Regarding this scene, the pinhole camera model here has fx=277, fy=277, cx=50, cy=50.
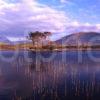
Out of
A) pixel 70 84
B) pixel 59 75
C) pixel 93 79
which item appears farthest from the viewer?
pixel 59 75

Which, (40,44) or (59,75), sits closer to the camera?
(59,75)

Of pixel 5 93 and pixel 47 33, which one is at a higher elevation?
pixel 47 33

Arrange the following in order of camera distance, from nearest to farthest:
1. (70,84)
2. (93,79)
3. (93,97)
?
1. (93,97)
2. (70,84)
3. (93,79)

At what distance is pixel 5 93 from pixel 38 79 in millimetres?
6248

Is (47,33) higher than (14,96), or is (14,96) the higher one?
(47,33)

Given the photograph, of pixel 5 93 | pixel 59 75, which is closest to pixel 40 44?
pixel 59 75

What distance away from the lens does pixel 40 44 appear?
10669 centimetres

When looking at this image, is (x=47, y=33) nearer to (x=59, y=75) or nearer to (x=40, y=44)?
(x=40, y=44)

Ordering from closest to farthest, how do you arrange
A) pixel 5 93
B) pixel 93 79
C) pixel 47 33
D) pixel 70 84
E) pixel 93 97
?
pixel 93 97
pixel 5 93
pixel 70 84
pixel 93 79
pixel 47 33

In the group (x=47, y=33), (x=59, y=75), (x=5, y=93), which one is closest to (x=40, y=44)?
(x=47, y=33)

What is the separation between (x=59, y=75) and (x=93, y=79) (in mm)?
3987

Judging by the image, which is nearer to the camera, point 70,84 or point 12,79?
point 70,84

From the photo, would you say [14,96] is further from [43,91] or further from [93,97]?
[93,97]

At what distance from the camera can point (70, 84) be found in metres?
25.4
